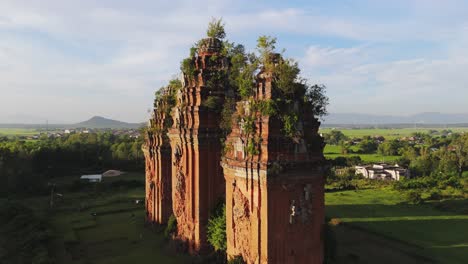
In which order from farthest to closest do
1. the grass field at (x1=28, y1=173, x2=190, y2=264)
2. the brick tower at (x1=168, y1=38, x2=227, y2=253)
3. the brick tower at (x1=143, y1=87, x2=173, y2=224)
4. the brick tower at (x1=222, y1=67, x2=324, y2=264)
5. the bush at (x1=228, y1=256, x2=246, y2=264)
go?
1. the brick tower at (x1=143, y1=87, x2=173, y2=224)
2. the grass field at (x1=28, y1=173, x2=190, y2=264)
3. the brick tower at (x1=168, y1=38, x2=227, y2=253)
4. the bush at (x1=228, y1=256, x2=246, y2=264)
5. the brick tower at (x1=222, y1=67, x2=324, y2=264)

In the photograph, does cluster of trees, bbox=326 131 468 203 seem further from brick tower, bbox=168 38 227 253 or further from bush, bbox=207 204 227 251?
bush, bbox=207 204 227 251

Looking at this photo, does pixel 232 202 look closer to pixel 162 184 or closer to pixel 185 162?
pixel 185 162

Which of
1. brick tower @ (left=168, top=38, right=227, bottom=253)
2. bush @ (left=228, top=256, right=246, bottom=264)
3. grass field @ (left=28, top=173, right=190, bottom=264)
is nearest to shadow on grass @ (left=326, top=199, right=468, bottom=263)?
brick tower @ (left=168, top=38, right=227, bottom=253)

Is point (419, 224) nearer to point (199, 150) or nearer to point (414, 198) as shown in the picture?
point (414, 198)

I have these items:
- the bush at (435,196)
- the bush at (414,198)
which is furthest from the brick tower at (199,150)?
the bush at (435,196)

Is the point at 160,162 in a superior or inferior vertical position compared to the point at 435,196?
superior

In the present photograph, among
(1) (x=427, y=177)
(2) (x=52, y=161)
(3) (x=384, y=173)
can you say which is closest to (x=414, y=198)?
(1) (x=427, y=177)

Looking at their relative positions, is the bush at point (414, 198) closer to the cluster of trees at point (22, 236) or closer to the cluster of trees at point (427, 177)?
the cluster of trees at point (427, 177)
